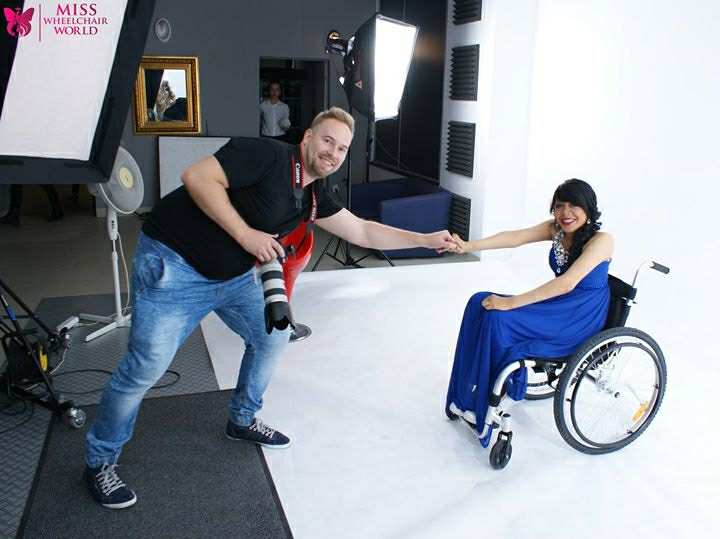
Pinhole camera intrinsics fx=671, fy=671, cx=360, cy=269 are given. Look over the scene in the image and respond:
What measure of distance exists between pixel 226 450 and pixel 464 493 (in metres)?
0.98

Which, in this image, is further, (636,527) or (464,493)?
(464,493)

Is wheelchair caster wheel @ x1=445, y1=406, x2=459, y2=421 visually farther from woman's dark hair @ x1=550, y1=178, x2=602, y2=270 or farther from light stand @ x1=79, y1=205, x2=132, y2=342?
light stand @ x1=79, y1=205, x2=132, y2=342

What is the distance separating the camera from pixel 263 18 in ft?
25.4

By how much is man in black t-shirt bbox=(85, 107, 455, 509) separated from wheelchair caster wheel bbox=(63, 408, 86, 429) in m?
0.53

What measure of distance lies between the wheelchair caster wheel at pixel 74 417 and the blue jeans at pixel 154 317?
52 centimetres

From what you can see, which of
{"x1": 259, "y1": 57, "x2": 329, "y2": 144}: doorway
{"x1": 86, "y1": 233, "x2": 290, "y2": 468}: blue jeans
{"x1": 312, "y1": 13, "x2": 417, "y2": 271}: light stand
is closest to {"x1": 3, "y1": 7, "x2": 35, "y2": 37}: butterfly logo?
{"x1": 86, "y1": 233, "x2": 290, "y2": 468}: blue jeans

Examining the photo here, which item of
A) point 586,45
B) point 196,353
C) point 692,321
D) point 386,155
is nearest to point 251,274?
point 196,353

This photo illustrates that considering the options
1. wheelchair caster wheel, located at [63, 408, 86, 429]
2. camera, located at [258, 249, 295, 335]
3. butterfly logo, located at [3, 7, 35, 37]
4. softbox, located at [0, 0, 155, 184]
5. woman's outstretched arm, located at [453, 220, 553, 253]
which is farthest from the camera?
woman's outstretched arm, located at [453, 220, 553, 253]

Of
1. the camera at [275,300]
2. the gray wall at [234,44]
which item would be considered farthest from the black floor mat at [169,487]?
the gray wall at [234,44]

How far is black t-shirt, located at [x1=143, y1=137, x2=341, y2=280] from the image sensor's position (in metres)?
2.13

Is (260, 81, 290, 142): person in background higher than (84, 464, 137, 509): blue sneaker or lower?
higher

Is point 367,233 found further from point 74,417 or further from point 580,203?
point 74,417

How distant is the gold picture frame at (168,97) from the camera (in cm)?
745

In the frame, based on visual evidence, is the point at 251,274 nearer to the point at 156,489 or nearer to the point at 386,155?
the point at 156,489
